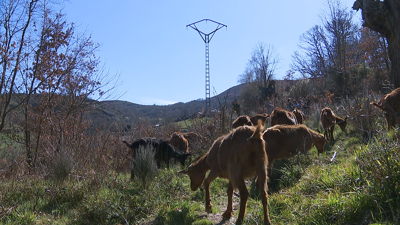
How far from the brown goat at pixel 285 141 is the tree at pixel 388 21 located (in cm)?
385

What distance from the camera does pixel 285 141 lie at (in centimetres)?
782

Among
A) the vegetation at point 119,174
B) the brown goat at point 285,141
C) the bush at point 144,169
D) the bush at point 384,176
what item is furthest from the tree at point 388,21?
the bush at point 144,169

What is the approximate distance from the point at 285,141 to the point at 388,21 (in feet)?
17.0

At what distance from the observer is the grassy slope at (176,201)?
4129 millimetres

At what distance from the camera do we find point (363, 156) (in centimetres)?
501

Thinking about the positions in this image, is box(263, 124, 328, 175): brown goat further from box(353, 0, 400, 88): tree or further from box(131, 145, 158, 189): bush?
box(353, 0, 400, 88): tree

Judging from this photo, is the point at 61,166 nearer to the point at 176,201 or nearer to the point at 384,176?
the point at 176,201

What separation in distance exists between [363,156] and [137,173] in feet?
16.1

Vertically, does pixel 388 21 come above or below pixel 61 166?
above

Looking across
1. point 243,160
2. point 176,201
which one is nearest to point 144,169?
point 176,201

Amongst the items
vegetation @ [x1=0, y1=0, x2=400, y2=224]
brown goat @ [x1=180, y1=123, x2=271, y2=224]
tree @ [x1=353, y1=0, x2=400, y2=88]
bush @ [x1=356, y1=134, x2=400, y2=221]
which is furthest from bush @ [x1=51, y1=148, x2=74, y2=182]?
tree @ [x1=353, y1=0, x2=400, y2=88]

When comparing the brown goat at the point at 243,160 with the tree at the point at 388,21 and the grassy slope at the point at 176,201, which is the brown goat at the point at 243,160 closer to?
the grassy slope at the point at 176,201

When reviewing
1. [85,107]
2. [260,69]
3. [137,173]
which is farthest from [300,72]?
[137,173]

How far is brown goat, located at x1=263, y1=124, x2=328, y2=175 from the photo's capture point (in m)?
7.57
